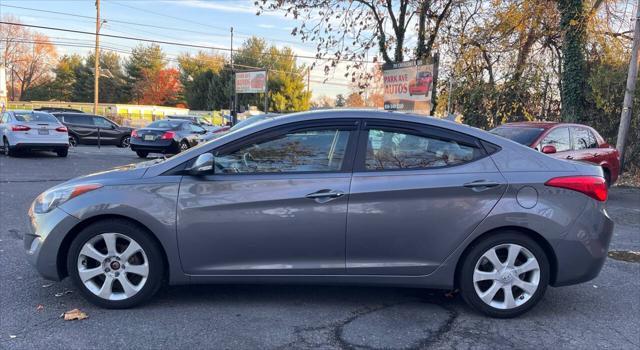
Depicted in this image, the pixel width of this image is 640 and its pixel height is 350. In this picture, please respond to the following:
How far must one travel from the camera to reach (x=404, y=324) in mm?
3633

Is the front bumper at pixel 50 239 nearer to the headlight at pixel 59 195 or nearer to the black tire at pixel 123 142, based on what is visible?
the headlight at pixel 59 195

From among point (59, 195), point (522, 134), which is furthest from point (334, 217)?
point (522, 134)

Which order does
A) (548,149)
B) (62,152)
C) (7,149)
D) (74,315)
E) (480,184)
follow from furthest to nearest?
(62,152)
(7,149)
(548,149)
(480,184)
(74,315)

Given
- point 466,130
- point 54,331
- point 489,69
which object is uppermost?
point 489,69

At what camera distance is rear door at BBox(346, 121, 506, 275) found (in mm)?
3641

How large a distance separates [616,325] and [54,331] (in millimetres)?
4136

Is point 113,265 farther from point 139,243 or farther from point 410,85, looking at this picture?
point 410,85

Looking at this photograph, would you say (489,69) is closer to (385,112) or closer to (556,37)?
(556,37)

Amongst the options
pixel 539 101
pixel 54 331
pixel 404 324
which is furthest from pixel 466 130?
pixel 539 101

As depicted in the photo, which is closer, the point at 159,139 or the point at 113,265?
the point at 113,265

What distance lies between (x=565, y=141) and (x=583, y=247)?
6.15m

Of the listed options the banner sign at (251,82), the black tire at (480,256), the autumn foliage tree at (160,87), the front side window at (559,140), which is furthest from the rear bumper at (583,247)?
the autumn foliage tree at (160,87)

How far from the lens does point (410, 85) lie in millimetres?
13383

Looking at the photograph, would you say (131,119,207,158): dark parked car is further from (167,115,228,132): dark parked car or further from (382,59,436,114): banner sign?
(382,59,436,114): banner sign
